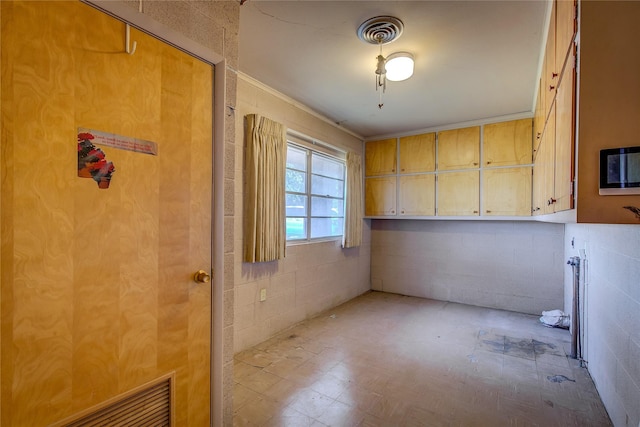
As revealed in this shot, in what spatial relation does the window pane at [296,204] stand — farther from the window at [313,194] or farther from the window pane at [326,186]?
the window pane at [326,186]

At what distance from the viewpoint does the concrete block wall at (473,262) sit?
3865 mm

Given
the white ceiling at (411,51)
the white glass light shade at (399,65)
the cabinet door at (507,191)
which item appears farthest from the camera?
the cabinet door at (507,191)

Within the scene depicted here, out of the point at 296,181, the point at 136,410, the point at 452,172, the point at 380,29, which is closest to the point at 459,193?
the point at 452,172

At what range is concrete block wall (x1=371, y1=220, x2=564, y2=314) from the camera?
3865 mm

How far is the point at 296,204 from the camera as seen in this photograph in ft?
11.7

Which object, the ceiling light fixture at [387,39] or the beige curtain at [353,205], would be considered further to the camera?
the beige curtain at [353,205]

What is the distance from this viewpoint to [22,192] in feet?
3.32

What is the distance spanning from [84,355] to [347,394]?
5.52 ft

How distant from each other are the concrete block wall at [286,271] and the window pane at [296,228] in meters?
0.12

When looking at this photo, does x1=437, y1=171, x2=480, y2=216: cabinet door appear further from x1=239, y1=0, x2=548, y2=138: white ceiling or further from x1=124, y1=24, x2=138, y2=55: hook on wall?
x1=124, y1=24, x2=138, y2=55: hook on wall

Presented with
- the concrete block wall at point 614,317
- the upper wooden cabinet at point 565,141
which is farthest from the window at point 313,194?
the concrete block wall at point 614,317

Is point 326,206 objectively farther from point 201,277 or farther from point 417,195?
point 201,277

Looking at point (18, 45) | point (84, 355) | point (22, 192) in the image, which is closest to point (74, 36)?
point (18, 45)

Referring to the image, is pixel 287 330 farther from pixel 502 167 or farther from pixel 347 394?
pixel 502 167
